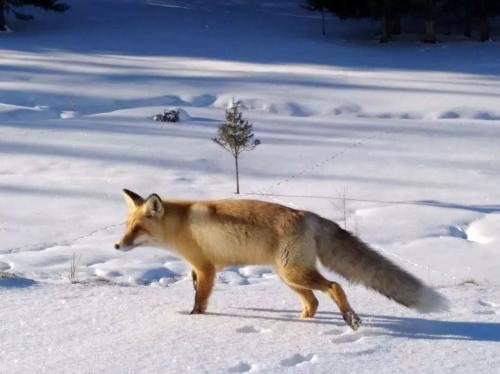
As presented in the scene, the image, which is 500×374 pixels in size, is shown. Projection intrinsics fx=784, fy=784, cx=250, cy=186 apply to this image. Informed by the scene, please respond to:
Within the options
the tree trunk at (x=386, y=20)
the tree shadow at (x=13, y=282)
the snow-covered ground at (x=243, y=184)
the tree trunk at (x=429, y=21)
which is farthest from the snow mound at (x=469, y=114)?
the tree trunk at (x=429, y=21)

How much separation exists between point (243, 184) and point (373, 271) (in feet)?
21.4

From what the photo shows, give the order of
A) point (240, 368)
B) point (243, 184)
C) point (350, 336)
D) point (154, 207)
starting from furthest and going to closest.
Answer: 1. point (243, 184)
2. point (154, 207)
3. point (350, 336)
4. point (240, 368)

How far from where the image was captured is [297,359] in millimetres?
3824

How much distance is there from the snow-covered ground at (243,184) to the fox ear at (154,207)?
0.58 meters

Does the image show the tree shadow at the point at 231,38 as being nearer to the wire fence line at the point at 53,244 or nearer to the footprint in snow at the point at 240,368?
the wire fence line at the point at 53,244

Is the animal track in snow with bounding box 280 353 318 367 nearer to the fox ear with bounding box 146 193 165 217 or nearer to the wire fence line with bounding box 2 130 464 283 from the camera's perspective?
the fox ear with bounding box 146 193 165 217

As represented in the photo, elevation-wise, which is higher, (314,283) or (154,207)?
(154,207)

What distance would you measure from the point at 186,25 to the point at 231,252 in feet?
93.4

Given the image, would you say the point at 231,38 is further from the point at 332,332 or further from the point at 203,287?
the point at 332,332

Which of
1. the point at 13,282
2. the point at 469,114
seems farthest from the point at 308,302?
the point at 469,114

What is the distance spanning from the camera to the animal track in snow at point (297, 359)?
3.76 m

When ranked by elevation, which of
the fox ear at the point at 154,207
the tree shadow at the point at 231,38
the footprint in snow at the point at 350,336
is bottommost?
the footprint in snow at the point at 350,336

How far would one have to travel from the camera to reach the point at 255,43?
2881 centimetres

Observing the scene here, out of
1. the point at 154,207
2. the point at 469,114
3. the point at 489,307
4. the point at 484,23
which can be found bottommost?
the point at 489,307
